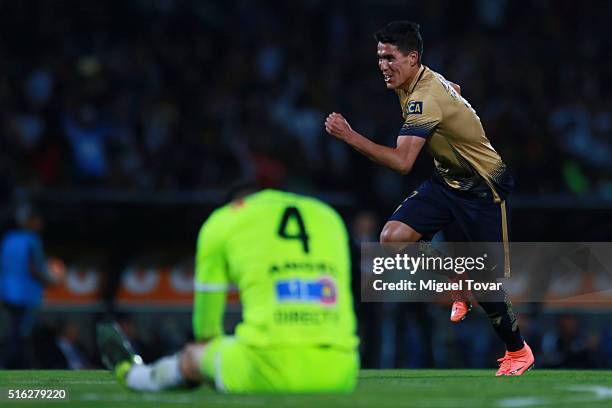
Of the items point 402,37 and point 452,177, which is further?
point 452,177

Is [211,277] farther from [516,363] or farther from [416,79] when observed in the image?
[516,363]

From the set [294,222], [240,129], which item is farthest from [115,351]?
[240,129]

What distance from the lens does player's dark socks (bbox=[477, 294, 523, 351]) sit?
10945 mm

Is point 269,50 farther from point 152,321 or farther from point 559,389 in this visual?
point 559,389

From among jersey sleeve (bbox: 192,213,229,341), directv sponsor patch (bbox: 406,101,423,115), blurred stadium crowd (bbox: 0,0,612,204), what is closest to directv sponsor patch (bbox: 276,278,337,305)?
jersey sleeve (bbox: 192,213,229,341)

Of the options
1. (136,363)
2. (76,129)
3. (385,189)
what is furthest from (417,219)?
(76,129)

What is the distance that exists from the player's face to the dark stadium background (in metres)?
4.75

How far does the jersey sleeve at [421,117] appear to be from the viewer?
10.5m

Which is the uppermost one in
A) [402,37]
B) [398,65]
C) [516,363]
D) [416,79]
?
[402,37]

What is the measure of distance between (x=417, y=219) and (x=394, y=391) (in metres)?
2.49

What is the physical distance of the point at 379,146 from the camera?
32.7 ft

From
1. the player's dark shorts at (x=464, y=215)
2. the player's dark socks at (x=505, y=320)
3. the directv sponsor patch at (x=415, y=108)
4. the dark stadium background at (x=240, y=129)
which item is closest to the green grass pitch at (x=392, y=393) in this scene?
the player's dark socks at (x=505, y=320)

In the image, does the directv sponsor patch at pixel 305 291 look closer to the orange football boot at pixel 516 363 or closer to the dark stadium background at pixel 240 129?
the orange football boot at pixel 516 363

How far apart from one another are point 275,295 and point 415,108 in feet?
12.3
